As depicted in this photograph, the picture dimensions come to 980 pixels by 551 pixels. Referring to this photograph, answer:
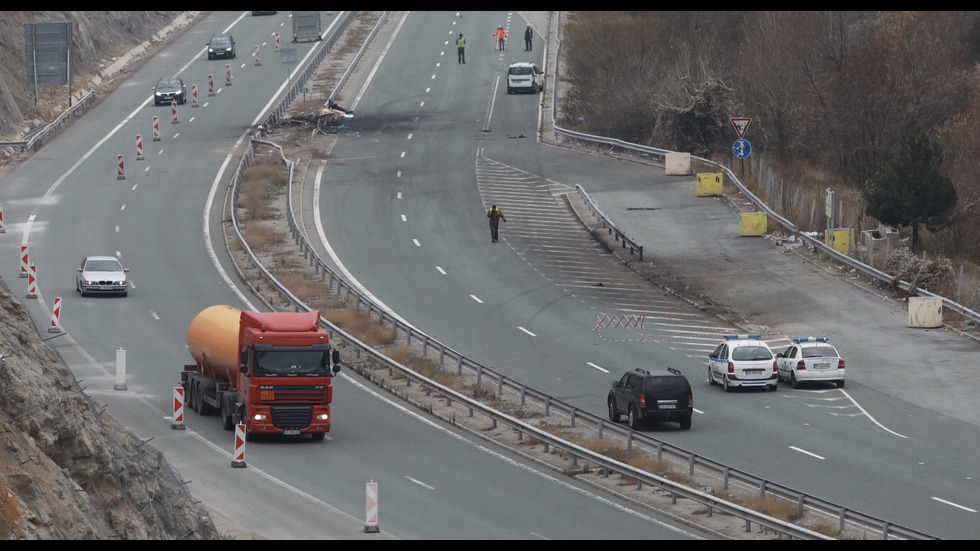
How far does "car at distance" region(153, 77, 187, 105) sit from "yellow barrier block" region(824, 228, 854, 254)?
46.2 m

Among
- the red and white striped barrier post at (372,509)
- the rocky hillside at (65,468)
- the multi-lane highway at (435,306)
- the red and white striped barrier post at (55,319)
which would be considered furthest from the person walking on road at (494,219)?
the rocky hillside at (65,468)

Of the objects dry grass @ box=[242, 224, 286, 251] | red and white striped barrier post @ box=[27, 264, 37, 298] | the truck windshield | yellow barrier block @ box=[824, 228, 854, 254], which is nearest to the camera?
the truck windshield

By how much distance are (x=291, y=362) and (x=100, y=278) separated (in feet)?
63.2

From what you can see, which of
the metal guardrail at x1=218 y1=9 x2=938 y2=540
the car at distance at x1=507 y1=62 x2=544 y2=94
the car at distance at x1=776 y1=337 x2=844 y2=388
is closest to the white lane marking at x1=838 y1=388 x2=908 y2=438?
the car at distance at x1=776 y1=337 x2=844 y2=388

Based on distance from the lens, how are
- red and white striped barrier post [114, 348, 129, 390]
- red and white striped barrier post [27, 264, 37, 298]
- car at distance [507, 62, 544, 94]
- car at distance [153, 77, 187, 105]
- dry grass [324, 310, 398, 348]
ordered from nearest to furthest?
red and white striped barrier post [114, 348, 129, 390], dry grass [324, 310, 398, 348], red and white striped barrier post [27, 264, 37, 298], car at distance [153, 77, 187, 105], car at distance [507, 62, 544, 94]

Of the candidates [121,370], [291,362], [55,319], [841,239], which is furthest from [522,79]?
[291,362]

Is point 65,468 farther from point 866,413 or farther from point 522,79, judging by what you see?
point 522,79

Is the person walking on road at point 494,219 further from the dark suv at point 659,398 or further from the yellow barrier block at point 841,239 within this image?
the dark suv at point 659,398

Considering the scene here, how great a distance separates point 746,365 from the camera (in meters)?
35.7

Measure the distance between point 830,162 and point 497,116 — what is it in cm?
2122

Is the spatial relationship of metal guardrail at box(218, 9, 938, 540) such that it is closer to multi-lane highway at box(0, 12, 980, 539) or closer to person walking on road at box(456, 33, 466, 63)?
multi-lane highway at box(0, 12, 980, 539)

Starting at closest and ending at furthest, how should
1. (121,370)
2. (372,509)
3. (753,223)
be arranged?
(372,509) → (121,370) → (753,223)

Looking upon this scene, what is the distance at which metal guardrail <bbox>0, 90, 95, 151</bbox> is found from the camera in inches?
2813
